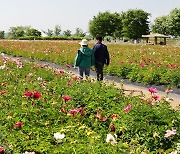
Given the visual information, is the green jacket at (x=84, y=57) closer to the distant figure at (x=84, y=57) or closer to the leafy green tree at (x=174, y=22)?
the distant figure at (x=84, y=57)

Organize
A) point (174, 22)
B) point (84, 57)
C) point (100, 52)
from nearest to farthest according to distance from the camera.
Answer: point (84, 57) → point (100, 52) → point (174, 22)

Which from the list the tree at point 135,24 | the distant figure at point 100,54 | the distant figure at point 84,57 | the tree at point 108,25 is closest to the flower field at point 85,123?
the distant figure at point 84,57

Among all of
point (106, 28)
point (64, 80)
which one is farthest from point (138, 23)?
point (64, 80)

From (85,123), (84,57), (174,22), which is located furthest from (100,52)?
(174,22)

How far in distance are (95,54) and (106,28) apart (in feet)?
301

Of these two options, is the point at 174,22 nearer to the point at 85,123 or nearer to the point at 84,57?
the point at 84,57

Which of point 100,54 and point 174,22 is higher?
point 174,22

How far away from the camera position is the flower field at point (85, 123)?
187 inches

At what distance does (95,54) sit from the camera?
455 inches

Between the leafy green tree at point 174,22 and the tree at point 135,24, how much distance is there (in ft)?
37.9

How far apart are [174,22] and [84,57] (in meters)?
70.6

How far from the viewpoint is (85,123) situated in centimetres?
634

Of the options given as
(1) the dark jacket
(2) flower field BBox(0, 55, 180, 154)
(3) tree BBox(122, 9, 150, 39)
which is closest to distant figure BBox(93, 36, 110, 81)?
(1) the dark jacket

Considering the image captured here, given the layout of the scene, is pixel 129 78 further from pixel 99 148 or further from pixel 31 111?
pixel 99 148
